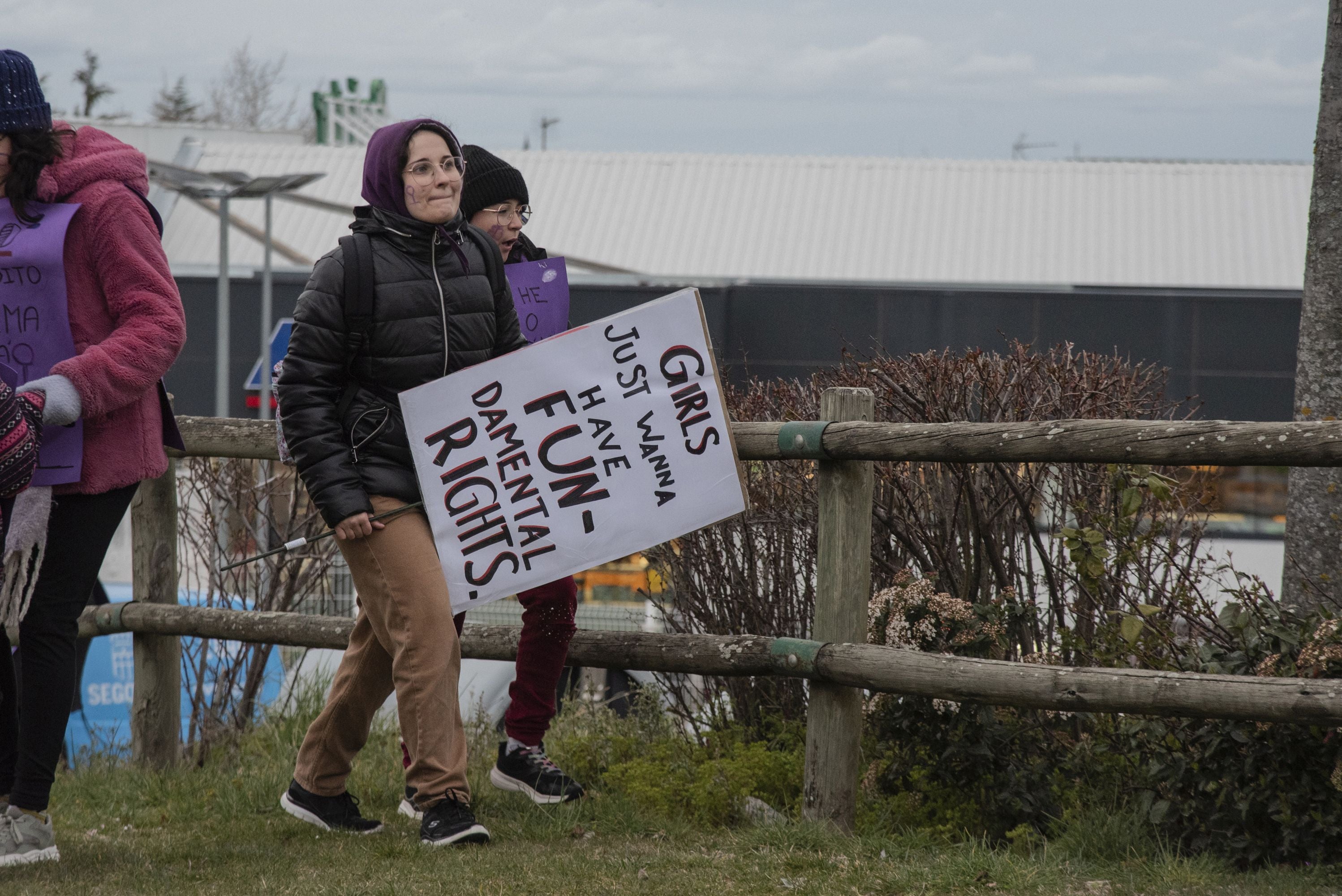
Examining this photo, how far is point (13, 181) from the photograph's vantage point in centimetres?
332

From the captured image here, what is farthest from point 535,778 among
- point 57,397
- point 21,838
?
point 57,397

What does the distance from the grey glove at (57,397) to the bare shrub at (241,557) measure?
2642mm

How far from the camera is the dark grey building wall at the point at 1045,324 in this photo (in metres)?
20.4

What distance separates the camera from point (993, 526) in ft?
14.4

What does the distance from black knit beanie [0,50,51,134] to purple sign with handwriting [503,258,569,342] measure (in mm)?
1318

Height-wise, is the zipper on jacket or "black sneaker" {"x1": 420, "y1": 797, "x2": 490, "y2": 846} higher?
the zipper on jacket

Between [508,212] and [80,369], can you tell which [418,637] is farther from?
[508,212]

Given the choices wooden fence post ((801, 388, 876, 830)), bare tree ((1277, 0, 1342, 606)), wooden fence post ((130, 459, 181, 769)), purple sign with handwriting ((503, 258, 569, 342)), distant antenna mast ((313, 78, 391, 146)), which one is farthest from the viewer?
distant antenna mast ((313, 78, 391, 146))

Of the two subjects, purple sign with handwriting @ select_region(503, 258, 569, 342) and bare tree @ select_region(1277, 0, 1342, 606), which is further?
bare tree @ select_region(1277, 0, 1342, 606)

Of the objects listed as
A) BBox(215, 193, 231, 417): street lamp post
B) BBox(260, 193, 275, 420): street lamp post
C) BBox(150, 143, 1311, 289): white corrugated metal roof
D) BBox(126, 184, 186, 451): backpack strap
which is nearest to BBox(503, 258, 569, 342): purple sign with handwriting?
BBox(126, 184, 186, 451): backpack strap

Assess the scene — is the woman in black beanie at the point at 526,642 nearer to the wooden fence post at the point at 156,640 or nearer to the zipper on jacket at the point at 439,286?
the zipper on jacket at the point at 439,286

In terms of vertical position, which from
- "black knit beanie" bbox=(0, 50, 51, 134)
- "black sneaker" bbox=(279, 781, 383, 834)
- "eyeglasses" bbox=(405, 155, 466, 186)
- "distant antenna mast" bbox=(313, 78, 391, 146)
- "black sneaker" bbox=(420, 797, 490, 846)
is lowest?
"black sneaker" bbox=(279, 781, 383, 834)

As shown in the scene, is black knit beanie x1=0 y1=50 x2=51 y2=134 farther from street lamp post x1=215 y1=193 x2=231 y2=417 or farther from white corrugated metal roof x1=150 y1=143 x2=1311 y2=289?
white corrugated metal roof x1=150 y1=143 x2=1311 y2=289

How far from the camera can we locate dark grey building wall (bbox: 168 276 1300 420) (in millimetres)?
20422
